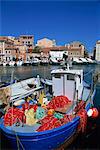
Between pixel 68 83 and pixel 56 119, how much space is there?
157 centimetres

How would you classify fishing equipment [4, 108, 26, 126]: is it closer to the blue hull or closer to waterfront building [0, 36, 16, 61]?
the blue hull

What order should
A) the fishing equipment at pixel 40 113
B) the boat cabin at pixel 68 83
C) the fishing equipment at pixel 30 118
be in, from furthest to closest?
the boat cabin at pixel 68 83
the fishing equipment at pixel 40 113
the fishing equipment at pixel 30 118

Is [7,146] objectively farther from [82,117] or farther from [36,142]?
[82,117]

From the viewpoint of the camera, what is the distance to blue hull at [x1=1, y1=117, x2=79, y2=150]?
4.72 m

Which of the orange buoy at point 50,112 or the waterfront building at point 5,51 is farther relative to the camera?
the waterfront building at point 5,51

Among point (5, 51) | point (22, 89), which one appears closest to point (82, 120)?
point (22, 89)

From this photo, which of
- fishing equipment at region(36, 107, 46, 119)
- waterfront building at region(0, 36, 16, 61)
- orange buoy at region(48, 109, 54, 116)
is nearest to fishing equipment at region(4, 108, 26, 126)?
fishing equipment at region(36, 107, 46, 119)

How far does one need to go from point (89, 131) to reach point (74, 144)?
33.4 inches

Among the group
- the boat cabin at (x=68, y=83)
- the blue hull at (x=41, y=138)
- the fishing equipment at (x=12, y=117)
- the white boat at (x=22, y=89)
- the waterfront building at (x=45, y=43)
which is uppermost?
the waterfront building at (x=45, y=43)

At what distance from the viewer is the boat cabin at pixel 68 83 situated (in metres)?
6.58

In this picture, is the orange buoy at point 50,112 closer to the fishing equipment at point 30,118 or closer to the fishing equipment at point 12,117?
the fishing equipment at point 30,118

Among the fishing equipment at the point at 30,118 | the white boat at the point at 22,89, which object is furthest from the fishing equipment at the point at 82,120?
the white boat at the point at 22,89

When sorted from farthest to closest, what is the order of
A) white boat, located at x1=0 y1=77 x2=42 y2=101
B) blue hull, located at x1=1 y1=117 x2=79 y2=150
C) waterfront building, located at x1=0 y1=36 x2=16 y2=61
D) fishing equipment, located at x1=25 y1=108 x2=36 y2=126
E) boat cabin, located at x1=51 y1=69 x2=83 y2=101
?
waterfront building, located at x1=0 y1=36 x2=16 y2=61 → white boat, located at x1=0 y1=77 x2=42 y2=101 → boat cabin, located at x1=51 y1=69 x2=83 y2=101 → fishing equipment, located at x1=25 y1=108 x2=36 y2=126 → blue hull, located at x1=1 y1=117 x2=79 y2=150

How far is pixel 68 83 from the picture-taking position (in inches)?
262
